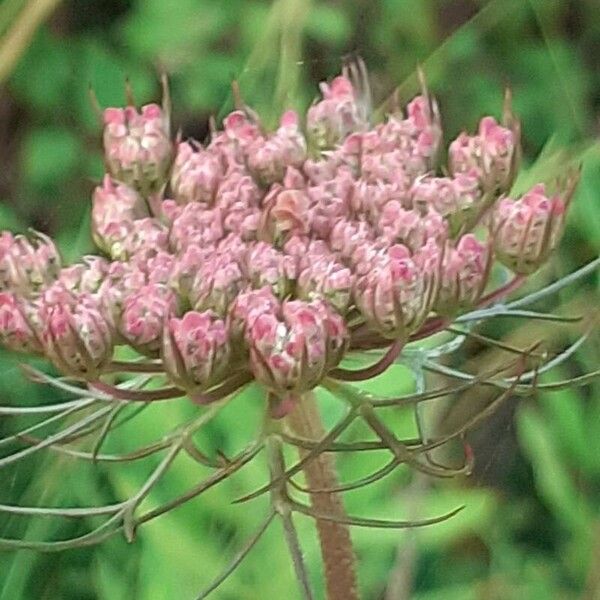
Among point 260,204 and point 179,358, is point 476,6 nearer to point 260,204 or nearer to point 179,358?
point 260,204

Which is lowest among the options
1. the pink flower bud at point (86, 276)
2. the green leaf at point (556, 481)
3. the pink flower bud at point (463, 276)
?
the green leaf at point (556, 481)

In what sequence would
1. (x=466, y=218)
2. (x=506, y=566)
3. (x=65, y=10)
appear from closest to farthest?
1. (x=466, y=218)
2. (x=506, y=566)
3. (x=65, y=10)

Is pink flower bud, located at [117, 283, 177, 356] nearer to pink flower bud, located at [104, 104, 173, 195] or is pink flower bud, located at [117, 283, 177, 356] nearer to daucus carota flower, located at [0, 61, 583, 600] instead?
daucus carota flower, located at [0, 61, 583, 600]

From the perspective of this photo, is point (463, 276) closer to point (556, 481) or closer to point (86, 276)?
point (86, 276)

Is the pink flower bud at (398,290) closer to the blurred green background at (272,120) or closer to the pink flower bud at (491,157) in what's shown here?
the pink flower bud at (491,157)

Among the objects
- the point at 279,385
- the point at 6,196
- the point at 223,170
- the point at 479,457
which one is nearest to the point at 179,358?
the point at 279,385

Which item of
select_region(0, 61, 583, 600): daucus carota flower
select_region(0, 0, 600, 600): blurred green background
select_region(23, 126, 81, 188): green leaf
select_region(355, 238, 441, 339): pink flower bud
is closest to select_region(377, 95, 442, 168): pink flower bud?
select_region(0, 61, 583, 600): daucus carota flower

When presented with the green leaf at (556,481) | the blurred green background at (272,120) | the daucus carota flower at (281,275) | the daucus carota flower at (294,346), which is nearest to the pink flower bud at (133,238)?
the daucus carota flower at (281,275)

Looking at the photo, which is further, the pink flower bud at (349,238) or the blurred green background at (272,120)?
the blurred green background at (272,120)
